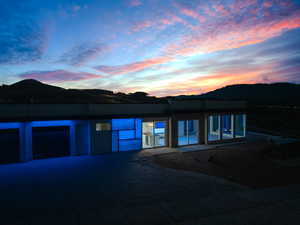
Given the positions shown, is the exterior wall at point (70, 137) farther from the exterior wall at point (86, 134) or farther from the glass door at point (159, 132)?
the glass door at point (159, 132)

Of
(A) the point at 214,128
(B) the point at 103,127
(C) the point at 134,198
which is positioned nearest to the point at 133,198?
(C) the point at 134,198

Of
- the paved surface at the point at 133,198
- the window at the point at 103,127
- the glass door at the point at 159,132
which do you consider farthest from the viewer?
the glass door at the point at 159,132

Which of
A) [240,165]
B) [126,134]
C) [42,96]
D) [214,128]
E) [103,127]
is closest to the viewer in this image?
[240,165]

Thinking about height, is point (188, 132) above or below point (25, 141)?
below

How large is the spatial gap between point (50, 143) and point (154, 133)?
9.18m

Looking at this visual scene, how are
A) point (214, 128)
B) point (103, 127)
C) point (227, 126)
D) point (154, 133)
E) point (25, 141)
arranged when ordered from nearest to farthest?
point (25, 141) < point (103, 127) < point (154, 133) < point (227, 126) < point (214, 128)

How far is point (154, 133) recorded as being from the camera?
16.5 m

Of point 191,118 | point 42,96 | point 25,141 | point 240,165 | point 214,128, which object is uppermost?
point 42,96

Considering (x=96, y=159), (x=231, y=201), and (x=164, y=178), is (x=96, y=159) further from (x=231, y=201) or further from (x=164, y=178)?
(x=231, y=201)

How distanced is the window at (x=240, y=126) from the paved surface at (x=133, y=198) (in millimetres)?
11486

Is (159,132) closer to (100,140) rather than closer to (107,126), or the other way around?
(107,126)

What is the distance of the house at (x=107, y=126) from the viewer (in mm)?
12784

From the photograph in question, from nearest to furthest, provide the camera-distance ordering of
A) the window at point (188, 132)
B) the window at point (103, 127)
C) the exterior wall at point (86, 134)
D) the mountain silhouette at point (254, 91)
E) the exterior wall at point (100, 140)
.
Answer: the exterior wall at point (86, 134)
the exterior wall at point (100, 140)
the window at point (103, 127)
the window at point (188, 132)
the mountain silhouette at point (254, 91)

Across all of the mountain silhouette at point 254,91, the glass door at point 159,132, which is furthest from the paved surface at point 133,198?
the mountain silhouette at point 254,91
